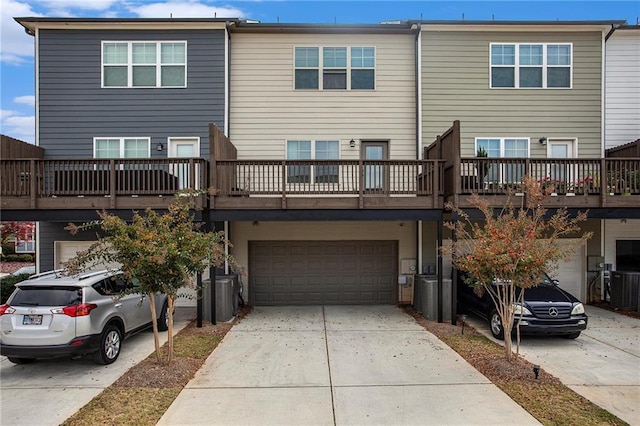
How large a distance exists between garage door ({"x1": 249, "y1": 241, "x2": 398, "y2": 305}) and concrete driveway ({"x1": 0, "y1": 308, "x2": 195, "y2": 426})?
4.46 metres

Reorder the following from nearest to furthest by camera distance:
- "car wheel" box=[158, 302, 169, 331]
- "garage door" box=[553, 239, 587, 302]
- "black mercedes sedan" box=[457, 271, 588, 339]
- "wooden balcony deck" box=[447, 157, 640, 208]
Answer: "black mercedes sedan" box=[457, 271, 588, 339] < "car wheel" box=[158, 302, 169, 331] < "wooden balcony deck" box=[447, 157, 640, 208] < "garage door" box=[553, 239, 587, 302]

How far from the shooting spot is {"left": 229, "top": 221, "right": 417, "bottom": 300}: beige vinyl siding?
37.4 ft

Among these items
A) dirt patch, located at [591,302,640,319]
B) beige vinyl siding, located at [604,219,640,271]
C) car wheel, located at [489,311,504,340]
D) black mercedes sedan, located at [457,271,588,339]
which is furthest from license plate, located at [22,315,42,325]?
beige vinyl siding, located at [604,219,640,271]

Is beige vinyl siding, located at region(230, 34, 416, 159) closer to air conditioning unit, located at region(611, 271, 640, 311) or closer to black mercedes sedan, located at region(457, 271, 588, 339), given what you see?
black mercedes sedan, located at region(457, 271, 588, 339)

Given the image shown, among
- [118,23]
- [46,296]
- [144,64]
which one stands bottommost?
[46,296]

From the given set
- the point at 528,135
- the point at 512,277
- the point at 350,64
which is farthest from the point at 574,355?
the point at 350,64

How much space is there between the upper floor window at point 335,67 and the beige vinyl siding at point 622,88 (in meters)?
7.01

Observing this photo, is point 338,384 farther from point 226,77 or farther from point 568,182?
point 226,77

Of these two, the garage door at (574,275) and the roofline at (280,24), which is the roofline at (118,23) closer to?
the roofline at (280,24)

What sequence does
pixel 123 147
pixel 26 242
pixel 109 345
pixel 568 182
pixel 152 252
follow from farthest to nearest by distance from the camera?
pixel 26 242 → pixel 123 147 → pixel 568 182 → pixel 109 345 → pixel 152 252

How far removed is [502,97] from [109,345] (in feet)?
38.1

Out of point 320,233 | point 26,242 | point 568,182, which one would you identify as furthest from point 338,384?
point 26,242

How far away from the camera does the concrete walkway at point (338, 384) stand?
4.59m

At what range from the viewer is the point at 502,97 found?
1141cm
